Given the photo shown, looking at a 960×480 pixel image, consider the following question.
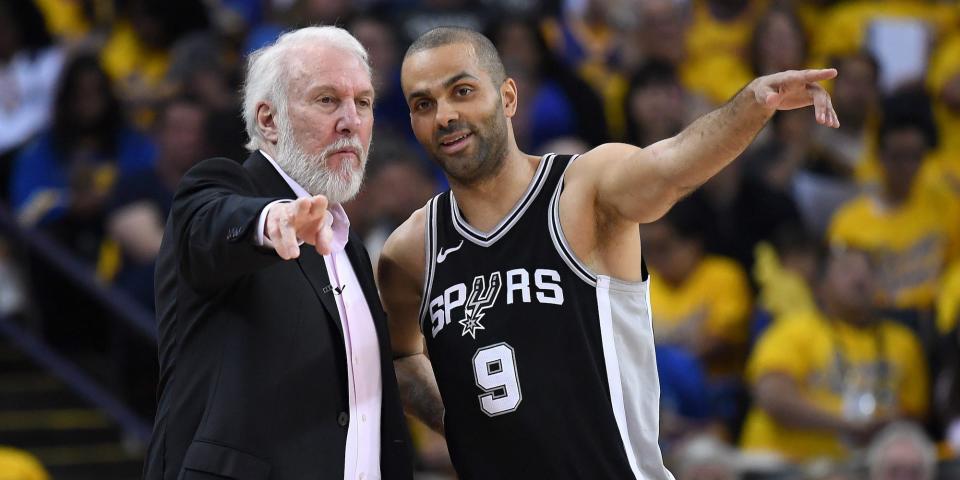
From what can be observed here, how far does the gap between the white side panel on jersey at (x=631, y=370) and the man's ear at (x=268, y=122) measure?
1.09m

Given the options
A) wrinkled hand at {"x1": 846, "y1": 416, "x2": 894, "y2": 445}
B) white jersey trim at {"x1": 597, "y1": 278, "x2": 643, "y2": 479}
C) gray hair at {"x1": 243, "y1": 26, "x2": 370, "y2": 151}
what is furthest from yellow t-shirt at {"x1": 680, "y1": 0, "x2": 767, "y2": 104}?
gray hair at {"x1": 243, "y1": 26, "x2": 370, "y2": 151}

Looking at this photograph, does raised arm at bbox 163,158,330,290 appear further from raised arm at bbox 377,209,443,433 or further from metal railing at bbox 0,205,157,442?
metal railing at bbox 0,205,157,442

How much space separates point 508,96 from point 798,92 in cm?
116

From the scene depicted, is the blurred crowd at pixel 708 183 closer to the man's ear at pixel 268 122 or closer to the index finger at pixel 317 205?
the man's ear at pixel 268 122

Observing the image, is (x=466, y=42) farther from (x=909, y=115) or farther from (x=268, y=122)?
(x=909, y=115)

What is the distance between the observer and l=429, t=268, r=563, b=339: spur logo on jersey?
463 centimetres

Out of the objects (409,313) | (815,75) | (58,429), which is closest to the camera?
(815,75)

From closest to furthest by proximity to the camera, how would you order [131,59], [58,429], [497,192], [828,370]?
[497,192] < [828,370] < [58,429] < [131,59]

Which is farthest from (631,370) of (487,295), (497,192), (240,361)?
(240,361)

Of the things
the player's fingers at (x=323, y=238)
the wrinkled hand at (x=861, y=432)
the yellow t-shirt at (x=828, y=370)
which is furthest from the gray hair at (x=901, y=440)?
the player's fingers at (x=323, y=238)

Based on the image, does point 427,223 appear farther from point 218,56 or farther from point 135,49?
point 135,49

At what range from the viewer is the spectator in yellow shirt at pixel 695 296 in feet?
28.4

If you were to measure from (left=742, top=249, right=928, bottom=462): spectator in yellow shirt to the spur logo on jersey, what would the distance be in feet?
11.9

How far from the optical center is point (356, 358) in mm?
4492
